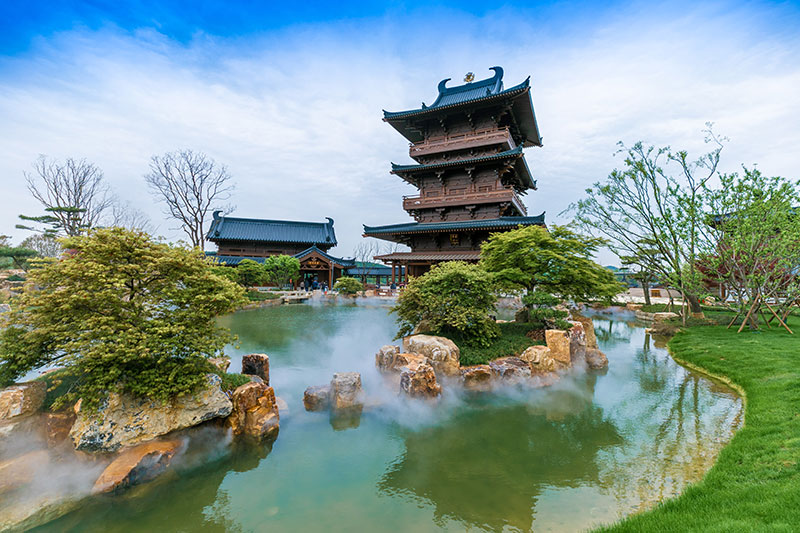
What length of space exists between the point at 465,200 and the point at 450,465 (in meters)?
18.2

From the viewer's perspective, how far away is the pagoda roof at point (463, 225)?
1888 cm

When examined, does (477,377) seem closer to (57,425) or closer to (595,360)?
(595,360)

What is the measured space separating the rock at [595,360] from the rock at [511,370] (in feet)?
8.97

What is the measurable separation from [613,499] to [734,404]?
4.73 metres

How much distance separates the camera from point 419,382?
21.2ft

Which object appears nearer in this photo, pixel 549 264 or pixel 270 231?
pixel 549 264

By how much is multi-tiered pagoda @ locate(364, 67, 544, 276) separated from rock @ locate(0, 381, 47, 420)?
59.2 feet

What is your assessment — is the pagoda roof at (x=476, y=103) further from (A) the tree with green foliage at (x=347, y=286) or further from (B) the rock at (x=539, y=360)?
(B) the rock at (x=539, y=360)

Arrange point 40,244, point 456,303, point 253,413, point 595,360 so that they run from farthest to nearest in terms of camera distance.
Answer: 1. point 40,244
2. point 595,360
3. point 456,303
4. point 253,413

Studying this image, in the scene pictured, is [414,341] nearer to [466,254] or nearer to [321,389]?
[321,389]

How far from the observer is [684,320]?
13.6 metres

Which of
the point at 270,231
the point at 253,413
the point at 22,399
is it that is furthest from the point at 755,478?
the point at 270,231

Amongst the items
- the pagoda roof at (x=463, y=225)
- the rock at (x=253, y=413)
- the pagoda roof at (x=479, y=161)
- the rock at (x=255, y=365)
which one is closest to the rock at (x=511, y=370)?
the rock at (x=253, y=413)

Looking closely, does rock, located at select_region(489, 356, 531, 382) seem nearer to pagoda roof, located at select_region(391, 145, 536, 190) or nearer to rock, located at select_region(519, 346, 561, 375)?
rock, located at select_region(519, 346, 561, 375)
